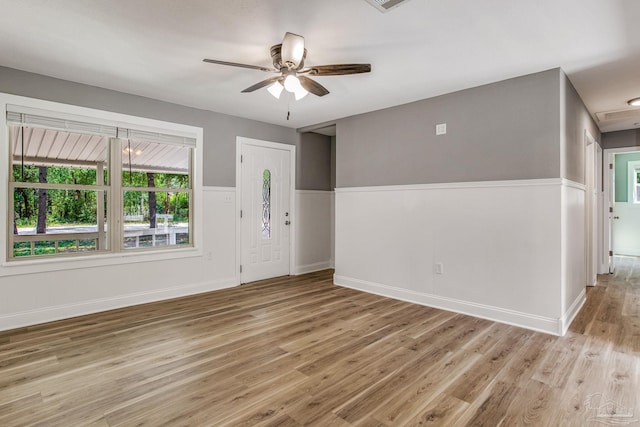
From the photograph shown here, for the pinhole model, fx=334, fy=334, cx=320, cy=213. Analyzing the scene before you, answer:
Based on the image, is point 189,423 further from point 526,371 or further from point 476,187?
point 476,187

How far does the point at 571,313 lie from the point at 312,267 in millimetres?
3706

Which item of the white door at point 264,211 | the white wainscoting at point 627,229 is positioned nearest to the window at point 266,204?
the white door at point 264,211

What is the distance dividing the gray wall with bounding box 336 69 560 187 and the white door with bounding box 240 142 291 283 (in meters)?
1.18

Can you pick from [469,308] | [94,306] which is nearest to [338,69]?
[469,308]

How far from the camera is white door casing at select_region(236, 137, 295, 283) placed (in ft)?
16.4

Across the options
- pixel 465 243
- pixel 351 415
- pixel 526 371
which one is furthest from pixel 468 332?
pixel 351 415

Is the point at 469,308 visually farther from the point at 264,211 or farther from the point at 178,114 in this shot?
the point at 178,114

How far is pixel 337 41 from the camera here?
261cm

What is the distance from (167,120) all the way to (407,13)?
3.21 meters

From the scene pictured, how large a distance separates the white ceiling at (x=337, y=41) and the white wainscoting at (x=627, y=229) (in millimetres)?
4921

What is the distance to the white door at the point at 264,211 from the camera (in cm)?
503

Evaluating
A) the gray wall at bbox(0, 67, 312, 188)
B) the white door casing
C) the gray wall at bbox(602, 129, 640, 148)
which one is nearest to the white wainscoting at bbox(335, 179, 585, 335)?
the white door casing

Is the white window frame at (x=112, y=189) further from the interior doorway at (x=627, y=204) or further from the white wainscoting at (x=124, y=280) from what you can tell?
the interior doorway at (x=627, y=204)

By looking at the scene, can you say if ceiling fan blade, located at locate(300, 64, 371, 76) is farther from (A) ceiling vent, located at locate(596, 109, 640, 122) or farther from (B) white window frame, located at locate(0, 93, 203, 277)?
(A) ceiling vent, located at locate(596, 109, 640, 122)
